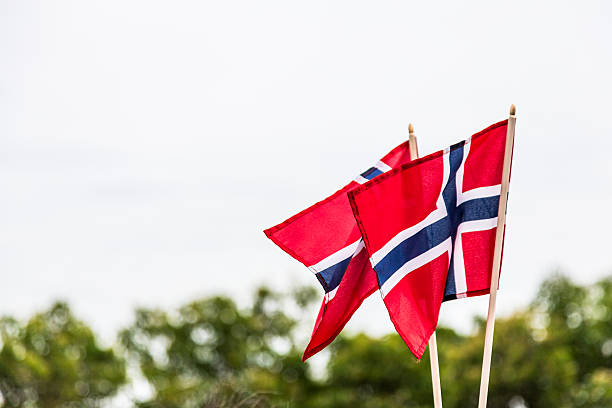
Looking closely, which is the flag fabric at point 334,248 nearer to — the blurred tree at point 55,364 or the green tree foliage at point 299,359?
the green tree foliage at point 299,359

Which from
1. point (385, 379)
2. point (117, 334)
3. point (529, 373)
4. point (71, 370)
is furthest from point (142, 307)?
point (529, 373)

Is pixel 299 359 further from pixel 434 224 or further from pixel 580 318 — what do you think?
pixel 434 224

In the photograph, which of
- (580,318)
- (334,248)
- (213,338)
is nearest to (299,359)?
(213,338)

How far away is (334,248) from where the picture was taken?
8.62m

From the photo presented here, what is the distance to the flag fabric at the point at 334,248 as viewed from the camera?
8.32 meters

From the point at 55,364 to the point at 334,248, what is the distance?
43235 millimetres

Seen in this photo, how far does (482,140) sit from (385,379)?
4199 centimetres

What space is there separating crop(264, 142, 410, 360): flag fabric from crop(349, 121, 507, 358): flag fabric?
25.2 inches

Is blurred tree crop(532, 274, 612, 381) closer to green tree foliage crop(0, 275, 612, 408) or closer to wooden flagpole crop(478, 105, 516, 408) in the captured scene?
green tree foliage crop(0, 275, 612, 408)

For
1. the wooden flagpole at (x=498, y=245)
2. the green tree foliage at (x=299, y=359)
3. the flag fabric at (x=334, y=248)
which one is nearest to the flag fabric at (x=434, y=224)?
the wooden flagpole at (x=498, y=245)

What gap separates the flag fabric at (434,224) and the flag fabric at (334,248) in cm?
64

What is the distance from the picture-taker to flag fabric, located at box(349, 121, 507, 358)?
777cm

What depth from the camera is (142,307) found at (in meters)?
56.4

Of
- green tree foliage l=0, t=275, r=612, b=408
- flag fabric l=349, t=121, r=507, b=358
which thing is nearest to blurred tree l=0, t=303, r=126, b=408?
green tree foliage l=0, t=275, r=612, b=408
